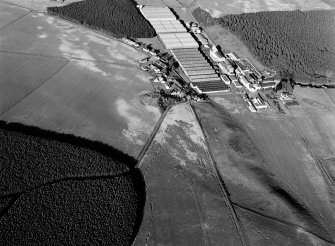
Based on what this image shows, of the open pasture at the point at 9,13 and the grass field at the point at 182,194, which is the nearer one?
the grass field at the point at 182,194

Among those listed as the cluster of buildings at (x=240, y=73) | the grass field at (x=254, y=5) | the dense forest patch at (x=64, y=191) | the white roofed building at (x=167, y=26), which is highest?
the grass field at (x=254, y=5)

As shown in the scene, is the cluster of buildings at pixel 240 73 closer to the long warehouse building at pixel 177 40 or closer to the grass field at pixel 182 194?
the long warehouse building at pixel 177 40

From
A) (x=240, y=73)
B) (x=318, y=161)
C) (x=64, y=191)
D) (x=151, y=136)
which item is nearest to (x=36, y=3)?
(x=240, y=73)

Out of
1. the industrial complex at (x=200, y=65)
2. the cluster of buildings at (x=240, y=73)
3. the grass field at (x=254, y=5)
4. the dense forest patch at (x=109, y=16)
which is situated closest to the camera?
the industrial complex at (x=200, y=65)

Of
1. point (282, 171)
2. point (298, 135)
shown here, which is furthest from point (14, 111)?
point (298, 135)

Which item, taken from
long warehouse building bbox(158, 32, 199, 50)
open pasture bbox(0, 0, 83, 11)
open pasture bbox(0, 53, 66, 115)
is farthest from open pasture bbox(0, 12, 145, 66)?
long warehouse building bbox(158, 32, 199, 50)

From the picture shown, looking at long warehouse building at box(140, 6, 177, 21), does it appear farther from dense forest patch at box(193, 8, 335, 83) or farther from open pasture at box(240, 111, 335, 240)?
open pasture at box(240, 111, 335, 240)

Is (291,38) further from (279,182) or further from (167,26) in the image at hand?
(279,182)

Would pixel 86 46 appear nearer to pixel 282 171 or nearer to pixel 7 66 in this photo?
pixel 7 66

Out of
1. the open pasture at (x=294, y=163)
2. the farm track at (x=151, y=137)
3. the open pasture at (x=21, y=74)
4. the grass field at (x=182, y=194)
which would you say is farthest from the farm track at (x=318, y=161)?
the open pasture at (x=21, y=74)
